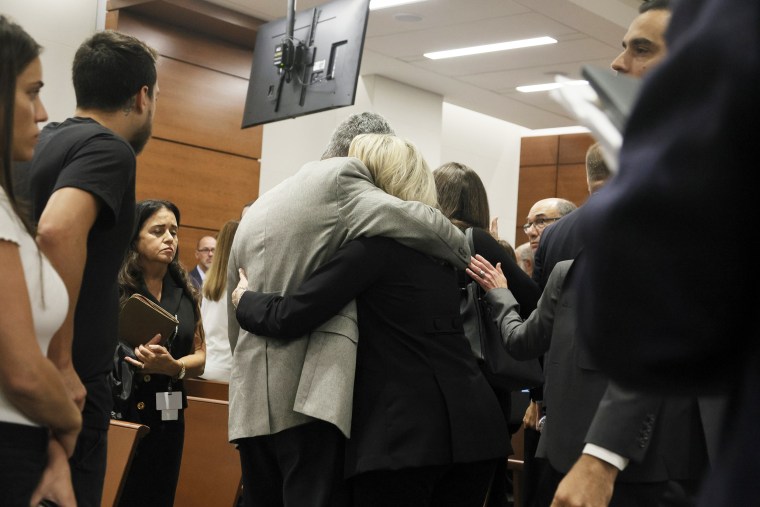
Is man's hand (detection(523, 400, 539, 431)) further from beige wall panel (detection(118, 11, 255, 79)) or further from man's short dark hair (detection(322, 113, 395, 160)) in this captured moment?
beige wall panel (detection(118, 11, 255, 79))

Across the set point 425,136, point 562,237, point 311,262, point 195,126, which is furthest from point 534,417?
point 425,136

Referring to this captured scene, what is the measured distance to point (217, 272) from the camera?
4.66 m

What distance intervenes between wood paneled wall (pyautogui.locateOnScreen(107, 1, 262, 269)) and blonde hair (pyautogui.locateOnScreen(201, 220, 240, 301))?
3008mm

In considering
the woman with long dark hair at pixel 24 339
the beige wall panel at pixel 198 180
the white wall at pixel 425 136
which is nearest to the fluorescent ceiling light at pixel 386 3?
the beige wall panel at pixel 198 180

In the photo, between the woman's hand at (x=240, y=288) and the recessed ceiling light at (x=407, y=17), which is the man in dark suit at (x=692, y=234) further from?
the recessed ceiling light at (x=407, y=17)

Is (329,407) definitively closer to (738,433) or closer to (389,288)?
(389,288)

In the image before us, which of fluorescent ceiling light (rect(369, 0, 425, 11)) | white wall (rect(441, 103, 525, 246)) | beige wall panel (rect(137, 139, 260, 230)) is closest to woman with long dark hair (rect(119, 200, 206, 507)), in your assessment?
beige wall panel (rect(137, 139, 260, 230))

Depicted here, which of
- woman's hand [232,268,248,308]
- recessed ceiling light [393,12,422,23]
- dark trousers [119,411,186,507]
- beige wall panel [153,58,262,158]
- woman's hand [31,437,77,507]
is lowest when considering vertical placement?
dark trousers [119,411,186,507]

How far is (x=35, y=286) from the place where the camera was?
60.8 inches

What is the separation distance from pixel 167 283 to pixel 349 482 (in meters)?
1.81

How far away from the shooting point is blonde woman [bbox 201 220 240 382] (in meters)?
4.59

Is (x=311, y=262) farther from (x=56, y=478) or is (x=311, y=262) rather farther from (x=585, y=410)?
(x=56, y=478)

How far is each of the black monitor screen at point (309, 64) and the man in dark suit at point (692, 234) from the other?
5.29m

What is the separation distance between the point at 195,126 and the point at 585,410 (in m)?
6.46
